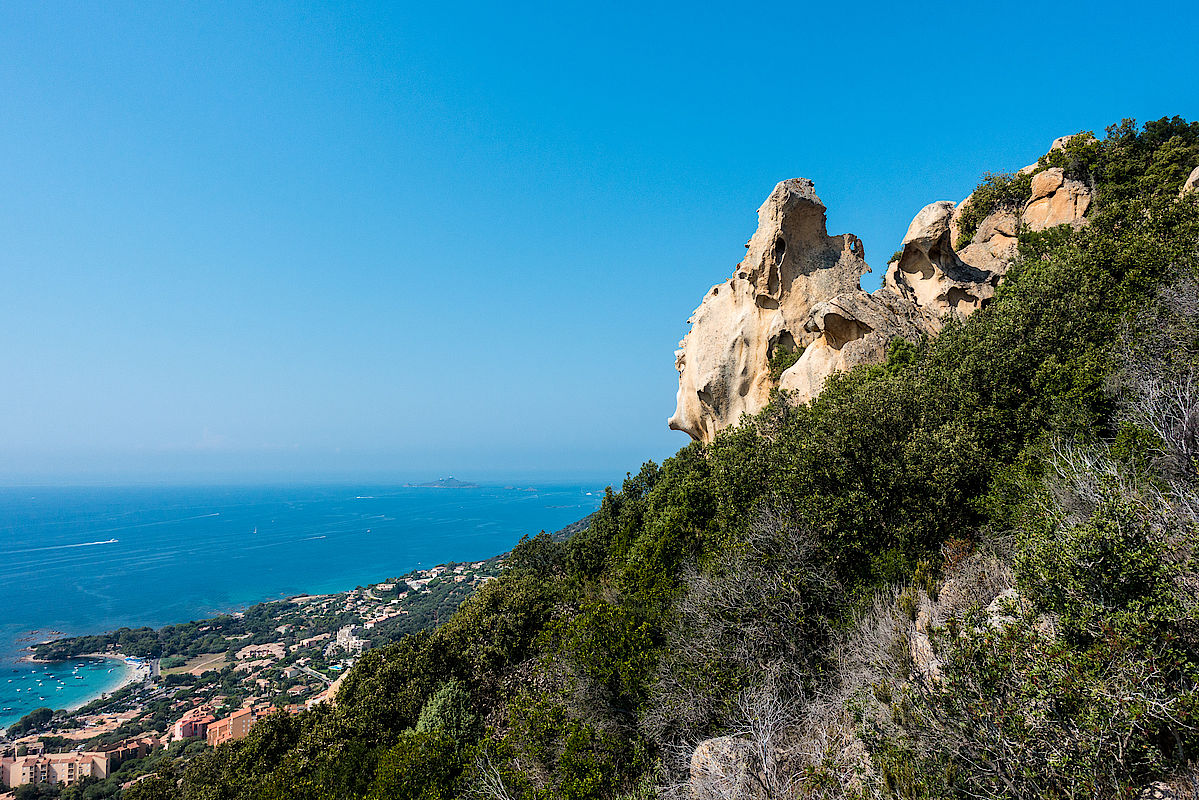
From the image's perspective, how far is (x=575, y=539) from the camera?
2922 cm

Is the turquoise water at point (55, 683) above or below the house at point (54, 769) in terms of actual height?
below

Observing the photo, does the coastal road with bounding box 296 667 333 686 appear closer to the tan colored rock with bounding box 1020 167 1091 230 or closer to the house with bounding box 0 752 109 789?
the house with bounding box 0 752 109 789

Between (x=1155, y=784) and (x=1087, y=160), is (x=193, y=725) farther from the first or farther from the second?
(x=1087, y=160)

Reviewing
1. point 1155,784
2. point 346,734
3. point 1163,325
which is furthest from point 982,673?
point 346,734

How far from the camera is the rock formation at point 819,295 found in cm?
2194

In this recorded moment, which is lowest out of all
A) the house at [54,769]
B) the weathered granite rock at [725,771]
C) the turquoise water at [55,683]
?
the turquoise water at [55,683]

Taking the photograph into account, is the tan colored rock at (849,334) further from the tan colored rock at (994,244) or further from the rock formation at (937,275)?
the tan colored rock at (994,244)

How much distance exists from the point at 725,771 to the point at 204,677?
57648mm

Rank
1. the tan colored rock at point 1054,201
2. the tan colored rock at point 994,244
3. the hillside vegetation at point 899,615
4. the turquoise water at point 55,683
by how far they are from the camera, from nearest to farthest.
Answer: the hillside vegetation at point 899,615, the tan colored rock at point 994,244, the tan colored rock at point 1054,201, the turquoise water at point 55,683

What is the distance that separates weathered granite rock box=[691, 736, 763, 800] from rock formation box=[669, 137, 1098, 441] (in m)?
15.6

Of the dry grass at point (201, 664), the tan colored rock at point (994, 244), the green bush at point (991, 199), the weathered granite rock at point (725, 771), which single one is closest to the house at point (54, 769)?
the dry grass at point (201, 664)

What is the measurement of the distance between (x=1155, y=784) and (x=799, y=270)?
2285 centimetres

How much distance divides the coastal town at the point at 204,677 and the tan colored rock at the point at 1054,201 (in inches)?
1453

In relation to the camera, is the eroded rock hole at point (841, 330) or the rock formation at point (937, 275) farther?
the rock formation at point (937, 275)
